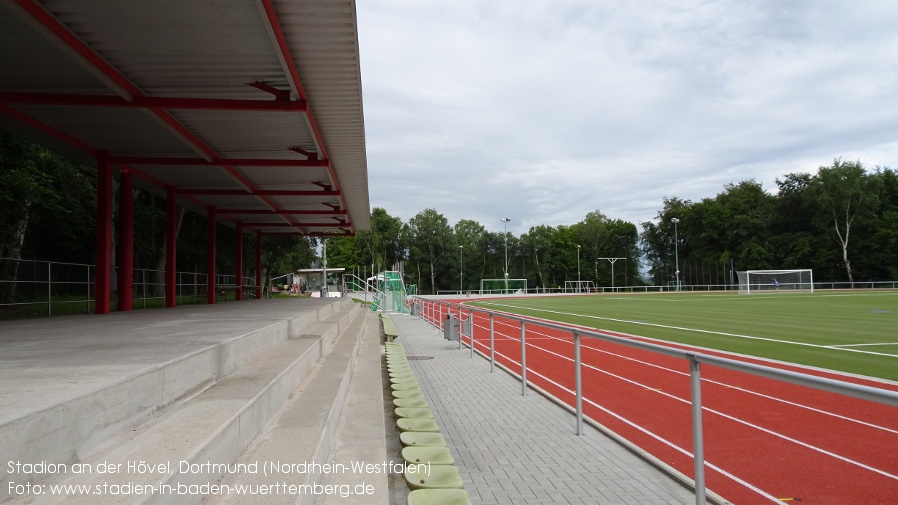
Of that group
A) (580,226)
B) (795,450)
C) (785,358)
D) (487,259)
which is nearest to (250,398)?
(795,450)

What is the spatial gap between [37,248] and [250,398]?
83.6ft

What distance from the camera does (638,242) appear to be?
102 m

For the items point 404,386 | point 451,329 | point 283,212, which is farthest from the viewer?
point 283,212

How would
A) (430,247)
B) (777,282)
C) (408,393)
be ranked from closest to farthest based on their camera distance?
1. (408,393)
2. (777,282)
3. (430,247)

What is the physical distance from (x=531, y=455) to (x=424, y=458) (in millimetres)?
1054

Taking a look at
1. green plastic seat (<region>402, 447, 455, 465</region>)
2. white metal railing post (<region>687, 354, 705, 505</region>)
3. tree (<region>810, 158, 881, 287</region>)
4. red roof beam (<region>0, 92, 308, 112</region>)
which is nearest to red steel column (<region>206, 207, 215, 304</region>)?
red roof beam (<region>0, 92, 308, 112</region>)

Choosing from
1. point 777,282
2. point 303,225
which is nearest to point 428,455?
point 303,225

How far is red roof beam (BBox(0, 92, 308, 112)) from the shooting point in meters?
9.23

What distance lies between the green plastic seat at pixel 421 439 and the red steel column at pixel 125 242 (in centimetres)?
1157

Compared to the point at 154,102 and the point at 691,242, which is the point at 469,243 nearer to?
the point at 691,242

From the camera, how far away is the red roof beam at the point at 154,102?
9.23 metres

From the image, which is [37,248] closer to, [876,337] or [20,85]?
[20,85]

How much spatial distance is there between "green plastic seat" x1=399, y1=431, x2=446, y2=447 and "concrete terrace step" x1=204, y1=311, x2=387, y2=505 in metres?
0.27

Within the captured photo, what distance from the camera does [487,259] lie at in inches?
3757
